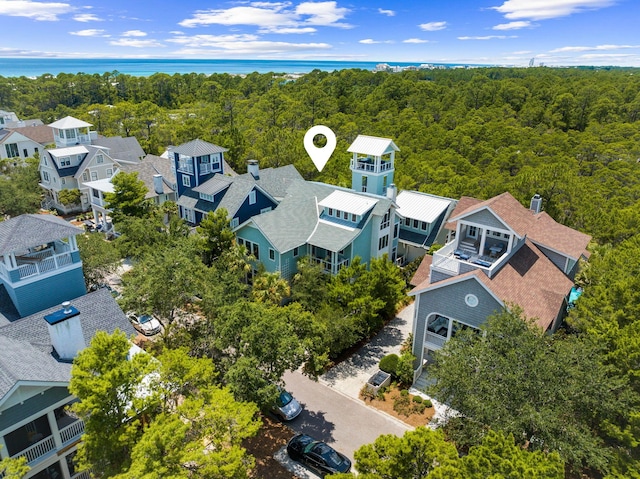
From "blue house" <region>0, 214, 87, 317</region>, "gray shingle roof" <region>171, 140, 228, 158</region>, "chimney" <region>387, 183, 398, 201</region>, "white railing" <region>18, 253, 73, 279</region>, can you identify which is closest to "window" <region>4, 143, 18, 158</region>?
"gray shingle roof" <region>171, 140, 228, 158</region>

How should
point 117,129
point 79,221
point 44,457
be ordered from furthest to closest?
point 117,129 < point 79,221 < point 44,457

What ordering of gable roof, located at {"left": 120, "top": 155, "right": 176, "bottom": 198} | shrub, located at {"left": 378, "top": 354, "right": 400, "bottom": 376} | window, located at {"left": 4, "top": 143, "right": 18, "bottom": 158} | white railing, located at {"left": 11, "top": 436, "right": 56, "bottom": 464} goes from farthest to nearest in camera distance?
window, located at {"left": 4, "top": 143, "right": 18, "bottom": 158}, gable roof, located at {"left": 120, "top": 155, "right": 176, "bottom": 198}, shrub, located at {"left": 378, "top": 354, "right": 400, "bottom": 376}, white railing, located at {"left": 11, "top": 436, "right": 56, "bottom": 464}

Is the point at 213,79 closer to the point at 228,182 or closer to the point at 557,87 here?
the point at 557,87

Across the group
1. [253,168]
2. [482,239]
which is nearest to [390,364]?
[482,239]

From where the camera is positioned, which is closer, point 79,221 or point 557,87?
point 79,221

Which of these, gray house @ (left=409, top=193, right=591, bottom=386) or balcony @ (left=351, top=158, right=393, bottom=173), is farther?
balcony @ (left=351, top=158, right=393, bottom=173)

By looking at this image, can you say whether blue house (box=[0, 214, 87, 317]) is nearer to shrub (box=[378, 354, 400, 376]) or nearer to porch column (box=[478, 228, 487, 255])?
shrub (box=[378, 354, 400, 376])

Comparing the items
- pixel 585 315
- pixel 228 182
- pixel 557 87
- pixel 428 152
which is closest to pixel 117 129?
pixel 228 182
